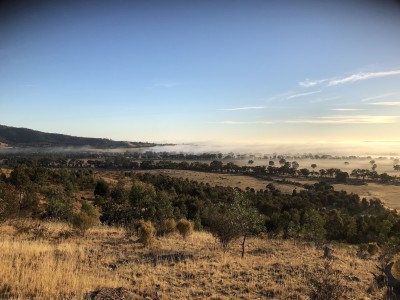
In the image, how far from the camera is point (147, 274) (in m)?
11.7

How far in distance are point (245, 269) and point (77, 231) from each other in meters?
12.2

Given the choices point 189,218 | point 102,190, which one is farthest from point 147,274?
point 102,190

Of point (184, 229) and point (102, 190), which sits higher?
point (184, 229)

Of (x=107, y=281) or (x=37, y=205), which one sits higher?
(x=107, y=281)

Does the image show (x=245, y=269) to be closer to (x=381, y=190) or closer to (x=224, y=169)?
(x=381, y=190)

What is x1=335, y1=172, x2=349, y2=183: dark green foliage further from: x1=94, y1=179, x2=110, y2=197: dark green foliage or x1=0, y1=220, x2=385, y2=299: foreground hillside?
x1=0, y1=220, x2=385, y2=299: foreground hillside

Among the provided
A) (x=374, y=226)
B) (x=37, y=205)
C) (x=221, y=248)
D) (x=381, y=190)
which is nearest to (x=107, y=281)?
(x=221, y=248)

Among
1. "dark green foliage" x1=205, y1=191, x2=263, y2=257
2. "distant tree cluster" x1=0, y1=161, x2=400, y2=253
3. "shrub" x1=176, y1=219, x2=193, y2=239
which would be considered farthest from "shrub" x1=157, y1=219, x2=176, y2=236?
"dark green foliage" x1=205, y1=191, x2=263, y2=257

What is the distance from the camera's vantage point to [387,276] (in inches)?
526

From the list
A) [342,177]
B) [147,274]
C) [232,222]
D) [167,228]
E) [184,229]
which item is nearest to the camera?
[147,274]

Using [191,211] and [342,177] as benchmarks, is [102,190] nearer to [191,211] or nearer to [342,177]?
[191,211]

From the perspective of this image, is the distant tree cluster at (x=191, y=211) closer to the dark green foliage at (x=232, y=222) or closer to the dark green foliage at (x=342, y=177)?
the dark green foliage at (x=232, y=222)

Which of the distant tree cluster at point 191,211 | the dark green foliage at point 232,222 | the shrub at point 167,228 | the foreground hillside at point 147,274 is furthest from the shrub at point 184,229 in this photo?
the foreground hillside at point 147,274

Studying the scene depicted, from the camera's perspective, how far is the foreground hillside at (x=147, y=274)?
8180 mm
